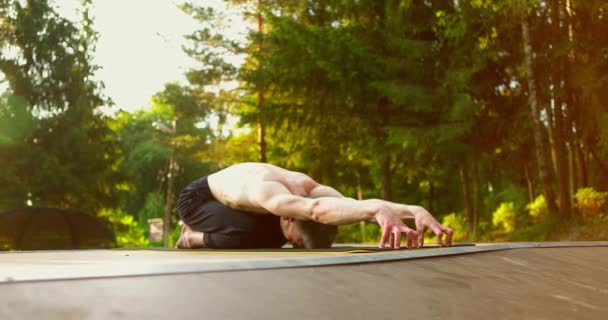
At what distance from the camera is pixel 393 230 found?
2488 mm

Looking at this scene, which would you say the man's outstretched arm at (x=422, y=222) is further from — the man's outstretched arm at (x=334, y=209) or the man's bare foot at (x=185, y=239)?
the man's bare foot at (x=185, y=239)

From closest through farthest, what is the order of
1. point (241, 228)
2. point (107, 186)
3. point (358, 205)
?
point (358, 205), point (241, 228), point (107, 186)

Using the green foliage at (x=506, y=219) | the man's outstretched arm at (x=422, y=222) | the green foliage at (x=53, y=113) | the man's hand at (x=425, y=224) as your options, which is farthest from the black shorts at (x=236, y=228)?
the green foliage at (x=53, y=113)

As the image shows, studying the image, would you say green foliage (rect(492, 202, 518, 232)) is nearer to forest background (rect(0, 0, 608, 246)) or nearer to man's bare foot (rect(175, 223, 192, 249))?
forest background (rect(0, 0, 608, 246))

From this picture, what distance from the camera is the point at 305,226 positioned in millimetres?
3357

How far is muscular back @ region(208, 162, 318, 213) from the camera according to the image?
337cm

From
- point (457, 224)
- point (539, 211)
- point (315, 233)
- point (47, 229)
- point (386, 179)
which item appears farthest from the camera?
point (457, 224)

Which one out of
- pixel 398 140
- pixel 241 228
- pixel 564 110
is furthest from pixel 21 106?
pixel 241 228

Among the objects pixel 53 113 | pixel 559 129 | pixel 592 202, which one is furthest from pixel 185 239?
pixel 53 113

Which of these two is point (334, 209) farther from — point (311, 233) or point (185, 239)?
point (185, 239)

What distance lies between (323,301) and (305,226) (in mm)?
2120

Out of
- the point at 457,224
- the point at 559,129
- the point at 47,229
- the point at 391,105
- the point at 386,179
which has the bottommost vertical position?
the point at 457,224

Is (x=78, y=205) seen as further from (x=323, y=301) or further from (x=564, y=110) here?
(x=323, y=301)

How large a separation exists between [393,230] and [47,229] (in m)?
7.75
